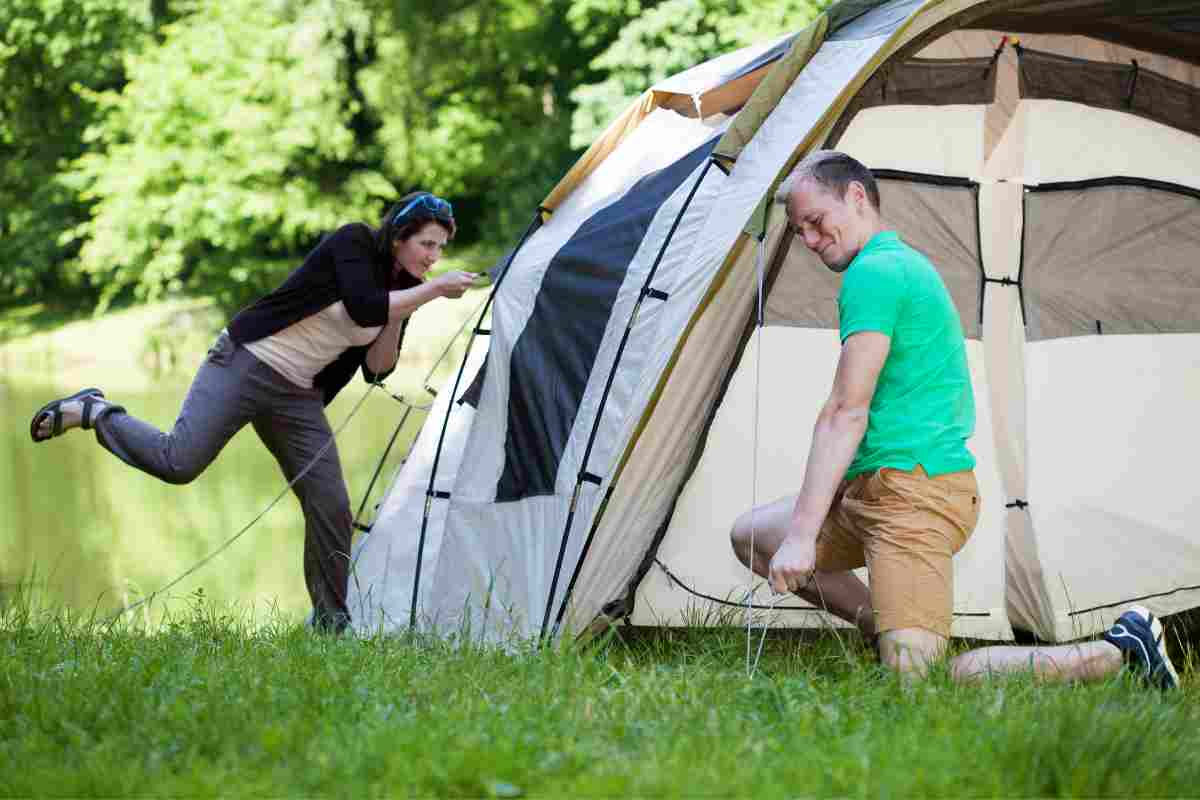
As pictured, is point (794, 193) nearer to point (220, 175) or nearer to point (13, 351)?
point (220, 175)

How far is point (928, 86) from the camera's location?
15.0ft

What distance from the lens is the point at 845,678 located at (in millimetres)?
3586

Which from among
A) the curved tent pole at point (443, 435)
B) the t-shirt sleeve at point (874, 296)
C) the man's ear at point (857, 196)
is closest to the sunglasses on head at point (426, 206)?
the curved tent pole at point (443, 435)

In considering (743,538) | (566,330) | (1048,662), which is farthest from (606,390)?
(1048,662)

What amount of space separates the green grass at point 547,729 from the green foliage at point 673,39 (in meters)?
15.3

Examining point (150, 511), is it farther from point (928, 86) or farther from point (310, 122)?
point (310, 122)

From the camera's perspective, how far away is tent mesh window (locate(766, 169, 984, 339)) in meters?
4.59

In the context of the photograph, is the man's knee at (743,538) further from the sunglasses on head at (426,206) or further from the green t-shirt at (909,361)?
the sunglasses on head at (426,206)

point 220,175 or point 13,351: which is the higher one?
point 220,175

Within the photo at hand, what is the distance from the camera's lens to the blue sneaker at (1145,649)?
133 inches

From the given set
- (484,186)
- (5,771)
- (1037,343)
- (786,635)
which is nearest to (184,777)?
(5,771)

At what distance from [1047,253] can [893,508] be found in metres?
1.72

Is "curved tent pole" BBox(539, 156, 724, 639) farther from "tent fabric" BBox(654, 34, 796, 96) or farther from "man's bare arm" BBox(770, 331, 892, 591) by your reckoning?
"man's bare arm" BBox(770, 331, 892, 591)

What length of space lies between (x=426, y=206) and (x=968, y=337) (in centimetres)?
A: 181
